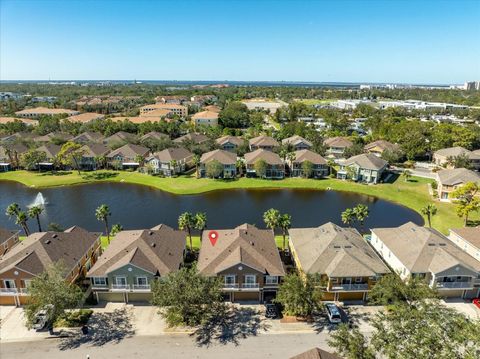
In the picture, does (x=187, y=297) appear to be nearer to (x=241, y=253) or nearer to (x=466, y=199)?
(x=241, y=253)

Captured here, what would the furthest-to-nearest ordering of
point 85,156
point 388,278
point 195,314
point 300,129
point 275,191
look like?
point 300,129
point 85,156
point 275,191
point 388,278
point 195,314

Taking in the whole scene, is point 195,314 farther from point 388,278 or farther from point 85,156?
point 85,156

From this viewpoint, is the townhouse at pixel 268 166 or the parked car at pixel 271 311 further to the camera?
the townhouse at pixel 268 166

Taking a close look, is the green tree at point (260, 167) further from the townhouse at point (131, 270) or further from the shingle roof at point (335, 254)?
the townhouse at point (131, 270)

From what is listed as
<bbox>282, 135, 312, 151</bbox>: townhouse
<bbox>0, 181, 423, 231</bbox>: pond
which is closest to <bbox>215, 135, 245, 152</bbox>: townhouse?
<bbox>282, 135, 312, 151</bbox>: townhouse

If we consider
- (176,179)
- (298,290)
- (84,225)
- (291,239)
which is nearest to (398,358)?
(298,290)

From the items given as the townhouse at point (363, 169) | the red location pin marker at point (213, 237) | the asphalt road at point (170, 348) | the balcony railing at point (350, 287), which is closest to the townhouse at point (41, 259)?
the asphalt road at point (170, 348)

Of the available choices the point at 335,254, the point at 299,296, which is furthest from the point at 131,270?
Result: the point at 335,254
